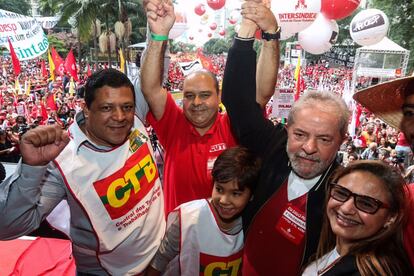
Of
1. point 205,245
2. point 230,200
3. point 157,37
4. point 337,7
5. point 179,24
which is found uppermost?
point 337,7

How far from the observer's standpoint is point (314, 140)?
1.83m

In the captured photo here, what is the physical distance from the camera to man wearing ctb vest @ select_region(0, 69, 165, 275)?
1791 mm

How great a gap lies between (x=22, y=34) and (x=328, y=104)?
409 inches

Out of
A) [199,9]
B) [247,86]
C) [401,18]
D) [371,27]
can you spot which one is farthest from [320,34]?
[401,18]

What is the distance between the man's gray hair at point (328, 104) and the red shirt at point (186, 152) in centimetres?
73

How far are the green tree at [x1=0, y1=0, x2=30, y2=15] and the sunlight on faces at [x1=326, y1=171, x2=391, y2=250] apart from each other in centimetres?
4483

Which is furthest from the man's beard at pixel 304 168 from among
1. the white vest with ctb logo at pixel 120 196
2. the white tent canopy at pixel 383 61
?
the white tent canopy at pixel 383 61

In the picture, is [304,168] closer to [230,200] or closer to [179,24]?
[230,200]

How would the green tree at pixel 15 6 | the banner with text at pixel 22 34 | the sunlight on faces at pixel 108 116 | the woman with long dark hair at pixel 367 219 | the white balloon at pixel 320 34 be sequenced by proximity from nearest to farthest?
1. the woman with long dark hair at pixel 367 219
2. the sunlight on faces at pixel 108 116
3. the white balloon at pixel 320 34
4. the banner with text at pixel 22 34
5. the green tree at pixel 15 6

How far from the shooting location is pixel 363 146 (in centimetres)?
1048

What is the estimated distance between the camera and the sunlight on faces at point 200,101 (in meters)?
2.54

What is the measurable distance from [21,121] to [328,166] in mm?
9463

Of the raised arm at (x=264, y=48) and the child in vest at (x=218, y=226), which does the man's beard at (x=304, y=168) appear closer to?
the child in vest at (x=218, y=226)

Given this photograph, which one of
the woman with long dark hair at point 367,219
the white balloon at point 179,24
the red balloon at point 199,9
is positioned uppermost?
the red balloon at point 199,9
